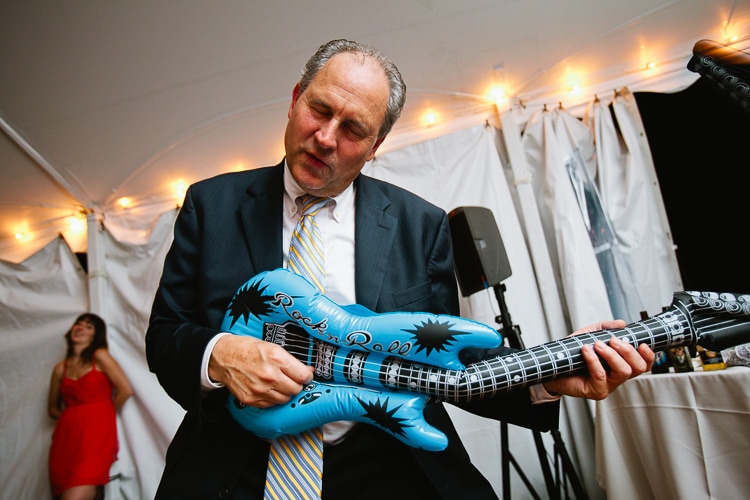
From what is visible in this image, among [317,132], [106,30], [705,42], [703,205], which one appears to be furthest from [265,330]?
[703,205]

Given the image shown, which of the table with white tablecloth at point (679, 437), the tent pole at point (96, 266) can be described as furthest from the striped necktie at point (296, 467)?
the tent pole at point (96, 266)

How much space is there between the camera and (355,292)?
3.82 feet

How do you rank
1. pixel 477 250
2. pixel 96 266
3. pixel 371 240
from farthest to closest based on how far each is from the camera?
pixel 96 266, pixel 477 250, pixel 371 240

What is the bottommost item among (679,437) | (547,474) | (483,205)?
(547,474)

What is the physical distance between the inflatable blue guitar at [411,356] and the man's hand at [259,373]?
0.05 metres

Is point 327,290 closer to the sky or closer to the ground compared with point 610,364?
closer to the sky

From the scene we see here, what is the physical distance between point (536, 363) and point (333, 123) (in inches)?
32.4

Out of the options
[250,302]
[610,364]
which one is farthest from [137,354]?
[610,364]

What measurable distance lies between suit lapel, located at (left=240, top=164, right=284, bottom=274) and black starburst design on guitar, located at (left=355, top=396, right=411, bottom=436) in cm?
46

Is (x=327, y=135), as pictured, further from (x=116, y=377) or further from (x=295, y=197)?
(x=116, y=377)

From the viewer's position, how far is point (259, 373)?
89 cm

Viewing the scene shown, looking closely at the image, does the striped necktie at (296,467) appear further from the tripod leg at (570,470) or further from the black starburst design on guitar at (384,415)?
the tripod leg at (570,470)

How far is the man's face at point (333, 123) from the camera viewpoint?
1174 mm

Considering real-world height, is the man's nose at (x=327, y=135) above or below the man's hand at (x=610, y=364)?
above
